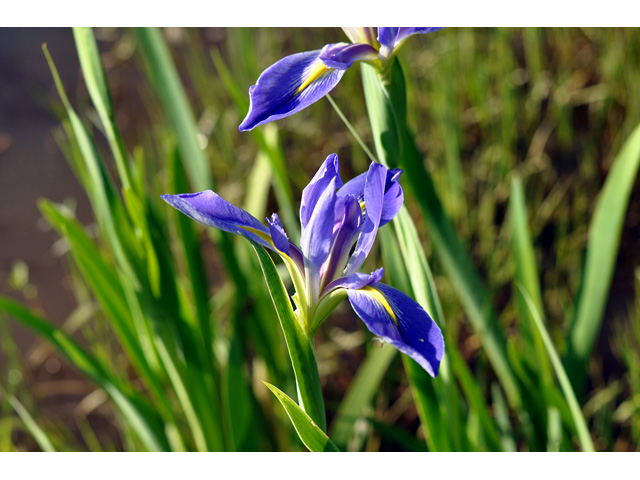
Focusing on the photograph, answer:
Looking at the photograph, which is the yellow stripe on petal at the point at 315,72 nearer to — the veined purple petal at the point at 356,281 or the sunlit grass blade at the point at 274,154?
the veined purple petal at the point at 356,281

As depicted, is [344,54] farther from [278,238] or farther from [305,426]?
[305,426]

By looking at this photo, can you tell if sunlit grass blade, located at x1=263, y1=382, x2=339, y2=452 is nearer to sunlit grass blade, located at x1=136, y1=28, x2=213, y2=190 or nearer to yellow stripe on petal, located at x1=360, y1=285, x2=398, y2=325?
yellow stripe on petal, located at x1=360, y1=285, x2=398, y2=325

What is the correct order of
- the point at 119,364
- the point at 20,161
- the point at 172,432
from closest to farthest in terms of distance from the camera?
the point at 172,432, the point at 119,364, the point at 20,161

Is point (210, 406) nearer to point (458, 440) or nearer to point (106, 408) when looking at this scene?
point (458, 440)

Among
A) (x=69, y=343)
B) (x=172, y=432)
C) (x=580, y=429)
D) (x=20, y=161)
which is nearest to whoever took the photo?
(x=580, y=429)

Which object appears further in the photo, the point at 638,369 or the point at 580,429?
the point at 638,369

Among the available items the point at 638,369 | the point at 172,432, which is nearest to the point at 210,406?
the point at 172,432

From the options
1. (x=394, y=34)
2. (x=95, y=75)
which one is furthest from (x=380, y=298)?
(x=95, y=75)
